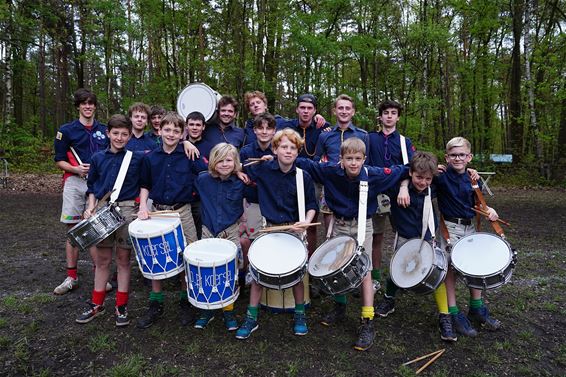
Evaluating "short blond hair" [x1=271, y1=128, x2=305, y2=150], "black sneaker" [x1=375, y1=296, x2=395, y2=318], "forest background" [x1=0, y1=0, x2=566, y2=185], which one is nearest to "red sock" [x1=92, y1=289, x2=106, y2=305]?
"short blond hair" [x1=271, y1=128, x2=305, y2=150]

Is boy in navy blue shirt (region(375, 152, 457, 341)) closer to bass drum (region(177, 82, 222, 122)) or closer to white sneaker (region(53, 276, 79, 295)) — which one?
bass drum (region(177, 82, 222, 122))

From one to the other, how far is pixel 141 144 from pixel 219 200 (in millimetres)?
1536

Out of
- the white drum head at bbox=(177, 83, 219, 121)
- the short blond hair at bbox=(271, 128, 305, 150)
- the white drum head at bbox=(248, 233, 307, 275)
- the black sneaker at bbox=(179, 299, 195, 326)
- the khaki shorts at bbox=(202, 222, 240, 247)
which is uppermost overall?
the white drum head at bbox=(177, 83, 219, 121)

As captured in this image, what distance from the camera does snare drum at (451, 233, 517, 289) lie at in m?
3.08

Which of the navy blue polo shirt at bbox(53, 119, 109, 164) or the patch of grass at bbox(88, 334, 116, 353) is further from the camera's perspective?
the navy blue polo shirt at bbox(53, 119, 109, 164)

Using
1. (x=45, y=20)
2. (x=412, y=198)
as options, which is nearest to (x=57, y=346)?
(x=412, y=198)

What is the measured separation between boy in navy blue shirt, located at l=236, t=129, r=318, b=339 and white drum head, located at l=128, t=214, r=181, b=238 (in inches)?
32.6

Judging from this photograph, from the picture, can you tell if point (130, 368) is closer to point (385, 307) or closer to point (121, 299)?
point (121, 299)

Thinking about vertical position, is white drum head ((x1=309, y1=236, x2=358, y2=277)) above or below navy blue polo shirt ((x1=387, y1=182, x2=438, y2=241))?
below

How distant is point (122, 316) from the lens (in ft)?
11.5

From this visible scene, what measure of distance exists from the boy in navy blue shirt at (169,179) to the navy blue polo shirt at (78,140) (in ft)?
3.81

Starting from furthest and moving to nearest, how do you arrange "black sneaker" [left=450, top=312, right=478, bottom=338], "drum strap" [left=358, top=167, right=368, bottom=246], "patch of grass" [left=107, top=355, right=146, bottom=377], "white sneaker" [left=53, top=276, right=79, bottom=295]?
1. "white sneaker" [left=53, top=276, right=79, bottom=295]
2. "black sneaker" [left=450, top=312, right=478, bottom=338]
3. "drum strap" [left=358, top=167, right=368, bottom=246]
4. "patch of grass" [left=107, top=355, right=146, bottom=377]

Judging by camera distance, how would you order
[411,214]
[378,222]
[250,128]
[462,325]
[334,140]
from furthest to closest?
[250,128] → [378,222] → [334,140] → [411,214] → [462,325]

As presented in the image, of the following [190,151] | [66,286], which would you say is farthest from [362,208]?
[66,286]
